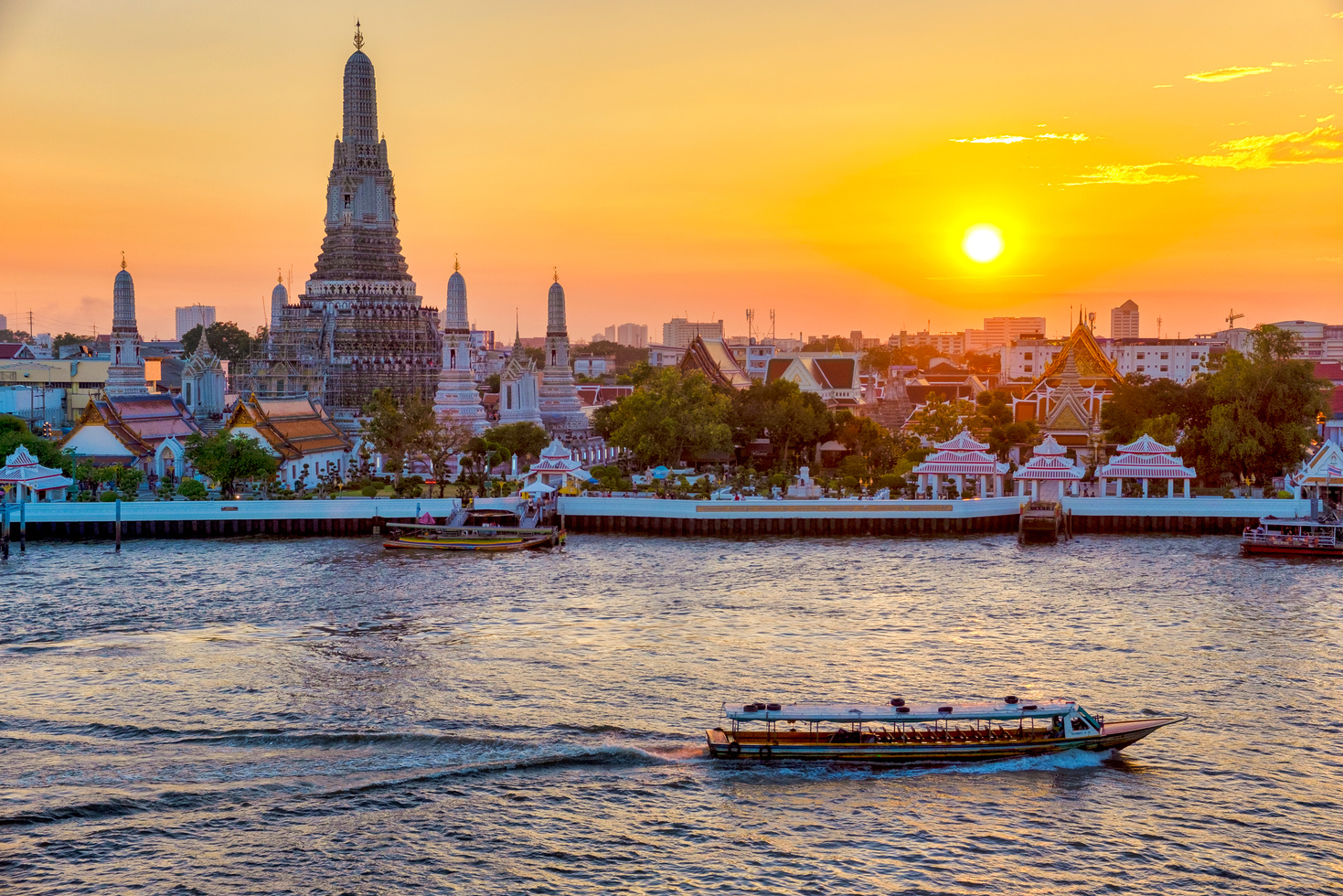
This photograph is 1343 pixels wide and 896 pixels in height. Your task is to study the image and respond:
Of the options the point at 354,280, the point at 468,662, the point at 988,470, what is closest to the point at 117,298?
the point at 354,280

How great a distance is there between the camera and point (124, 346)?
Answer: 9888cm

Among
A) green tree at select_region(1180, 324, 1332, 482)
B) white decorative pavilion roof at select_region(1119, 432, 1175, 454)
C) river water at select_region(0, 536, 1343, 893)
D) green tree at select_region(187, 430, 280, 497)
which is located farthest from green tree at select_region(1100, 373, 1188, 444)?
green tree at select_region(187, 430, 280, 497)

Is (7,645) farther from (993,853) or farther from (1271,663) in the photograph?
(1271,663)

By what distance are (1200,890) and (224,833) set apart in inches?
679

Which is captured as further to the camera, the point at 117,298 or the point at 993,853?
the point at 117,298

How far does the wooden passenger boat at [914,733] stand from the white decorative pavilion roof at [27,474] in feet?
148

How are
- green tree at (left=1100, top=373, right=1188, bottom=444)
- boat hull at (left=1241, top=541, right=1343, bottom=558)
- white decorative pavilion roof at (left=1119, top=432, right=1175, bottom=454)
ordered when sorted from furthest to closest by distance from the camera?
1. green tree at (left=1100, top=373, right=1188, bottom=444)
2. white decorative pavilion roof at (left=1119, top=432, right=1175, bottom=454)
3. boat hull at (left=1241, top=541, right=1343, bottom=558)

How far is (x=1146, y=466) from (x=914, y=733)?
40008mm

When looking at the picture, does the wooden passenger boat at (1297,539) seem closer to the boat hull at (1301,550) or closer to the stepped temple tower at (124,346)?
the boat hull at (1301,550)

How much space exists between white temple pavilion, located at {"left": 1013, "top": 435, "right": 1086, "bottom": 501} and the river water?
14956mm

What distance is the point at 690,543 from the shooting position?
5962 centimetres

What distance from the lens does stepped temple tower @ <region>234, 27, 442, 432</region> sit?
328ft

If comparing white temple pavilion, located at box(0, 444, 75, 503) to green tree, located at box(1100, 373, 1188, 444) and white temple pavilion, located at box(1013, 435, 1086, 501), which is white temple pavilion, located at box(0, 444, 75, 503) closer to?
white temple pavilion, located at box(1013, 435, 1086, 501)

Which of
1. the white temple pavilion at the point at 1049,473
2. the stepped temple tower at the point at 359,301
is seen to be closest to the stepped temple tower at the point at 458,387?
the stepped temple tower at the point at 359,301
